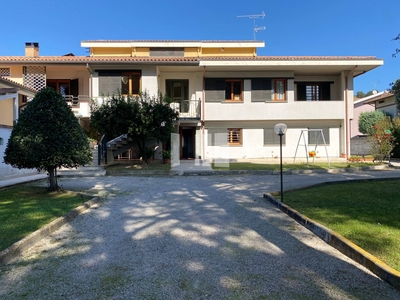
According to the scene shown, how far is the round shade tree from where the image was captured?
7.82 metres

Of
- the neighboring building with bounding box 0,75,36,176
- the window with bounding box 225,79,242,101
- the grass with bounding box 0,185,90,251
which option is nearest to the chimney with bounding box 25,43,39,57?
the neighboring building with bounding box 0,75,36,176

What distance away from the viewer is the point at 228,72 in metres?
19.9

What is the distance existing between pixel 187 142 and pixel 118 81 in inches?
246

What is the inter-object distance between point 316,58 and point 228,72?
5.91m

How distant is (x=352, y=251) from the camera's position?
3.83m

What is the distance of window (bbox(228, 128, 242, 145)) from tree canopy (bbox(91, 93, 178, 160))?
5875 millimetres

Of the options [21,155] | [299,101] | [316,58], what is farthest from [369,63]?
[21,155]

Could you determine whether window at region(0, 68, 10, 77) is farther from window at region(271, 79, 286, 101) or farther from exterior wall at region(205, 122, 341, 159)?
window at region(271, 79, 286, 101)

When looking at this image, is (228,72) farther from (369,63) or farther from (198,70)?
(369,63)

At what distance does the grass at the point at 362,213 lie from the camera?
12.9 ft

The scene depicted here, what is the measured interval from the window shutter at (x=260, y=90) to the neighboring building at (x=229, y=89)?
0.22 feet

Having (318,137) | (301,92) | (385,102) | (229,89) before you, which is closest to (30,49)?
(229,89)

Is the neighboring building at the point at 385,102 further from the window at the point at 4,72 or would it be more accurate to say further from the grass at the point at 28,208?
the window at the point at 4,72

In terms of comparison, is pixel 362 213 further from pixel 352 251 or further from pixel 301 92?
pixel 301 92
